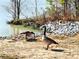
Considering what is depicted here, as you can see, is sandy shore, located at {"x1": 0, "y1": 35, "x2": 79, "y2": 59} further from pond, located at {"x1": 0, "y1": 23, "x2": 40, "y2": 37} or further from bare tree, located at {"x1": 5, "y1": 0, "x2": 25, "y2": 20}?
bare tree, located at {"x1": 5, "y1": 0, "x2": 25, "y2": 20}

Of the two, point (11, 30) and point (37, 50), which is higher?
point (37, 50)

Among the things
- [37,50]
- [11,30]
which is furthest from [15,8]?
[37,50]

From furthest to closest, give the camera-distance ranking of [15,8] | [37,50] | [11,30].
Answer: [15,8] < [11,30] < [37,50]

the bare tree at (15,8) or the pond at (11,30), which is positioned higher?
the bare tree at (15,8)

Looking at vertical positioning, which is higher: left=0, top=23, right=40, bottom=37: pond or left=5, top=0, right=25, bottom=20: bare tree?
left=5, top=0, right=25, bottom=20: bare tree

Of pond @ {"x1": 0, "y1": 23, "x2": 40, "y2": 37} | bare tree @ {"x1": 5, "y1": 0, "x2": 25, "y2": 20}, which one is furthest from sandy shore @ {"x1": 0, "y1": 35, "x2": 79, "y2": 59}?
bare tree @ {"x1": 5, "y1": 0, "x2": 25, "y2": 20}

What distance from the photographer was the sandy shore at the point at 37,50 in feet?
34.0

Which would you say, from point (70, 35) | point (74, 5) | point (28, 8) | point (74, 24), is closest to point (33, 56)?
point (70, 35)

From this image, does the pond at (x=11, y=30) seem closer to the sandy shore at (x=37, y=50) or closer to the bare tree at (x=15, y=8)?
the sandy shore at (x=37, y=50)

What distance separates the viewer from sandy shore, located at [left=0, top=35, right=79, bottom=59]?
408 inches

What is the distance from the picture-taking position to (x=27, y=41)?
13.7m

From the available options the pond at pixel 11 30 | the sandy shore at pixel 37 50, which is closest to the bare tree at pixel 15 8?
the pond at pixel 11 30

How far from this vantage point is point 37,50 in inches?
447

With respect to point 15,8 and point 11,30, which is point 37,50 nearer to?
point 11,30
